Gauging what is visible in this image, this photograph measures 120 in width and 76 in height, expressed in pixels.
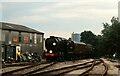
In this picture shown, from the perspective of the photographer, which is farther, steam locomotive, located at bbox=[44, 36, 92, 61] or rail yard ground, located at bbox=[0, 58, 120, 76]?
steam locomotive, located at bbox=[44, 36, 92, 61]

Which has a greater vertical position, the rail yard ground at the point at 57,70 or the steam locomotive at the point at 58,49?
the steam locomotive at the point at 58,49

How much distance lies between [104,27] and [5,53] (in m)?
45.5

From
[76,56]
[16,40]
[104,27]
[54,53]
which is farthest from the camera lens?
[104,27]

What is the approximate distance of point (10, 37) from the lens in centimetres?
4294

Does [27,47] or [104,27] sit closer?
[27,47]

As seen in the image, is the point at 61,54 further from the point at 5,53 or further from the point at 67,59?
the point at 5,53

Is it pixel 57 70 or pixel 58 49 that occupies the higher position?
pixel 58 49

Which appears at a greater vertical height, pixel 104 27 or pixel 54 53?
pixel 104 27

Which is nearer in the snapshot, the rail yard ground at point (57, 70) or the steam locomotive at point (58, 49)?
the rail yard ground at point (57, 70)

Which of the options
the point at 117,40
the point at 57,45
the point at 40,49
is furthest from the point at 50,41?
the point at 117,40

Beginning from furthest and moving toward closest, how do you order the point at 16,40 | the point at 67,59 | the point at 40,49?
the point at 40,49, the point at 16,40, the point at 67,59

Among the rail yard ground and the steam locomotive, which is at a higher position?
the steam locomotive

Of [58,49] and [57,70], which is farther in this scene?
[58,49]

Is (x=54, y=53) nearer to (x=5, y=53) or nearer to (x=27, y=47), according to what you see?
(x=5, y=53)
